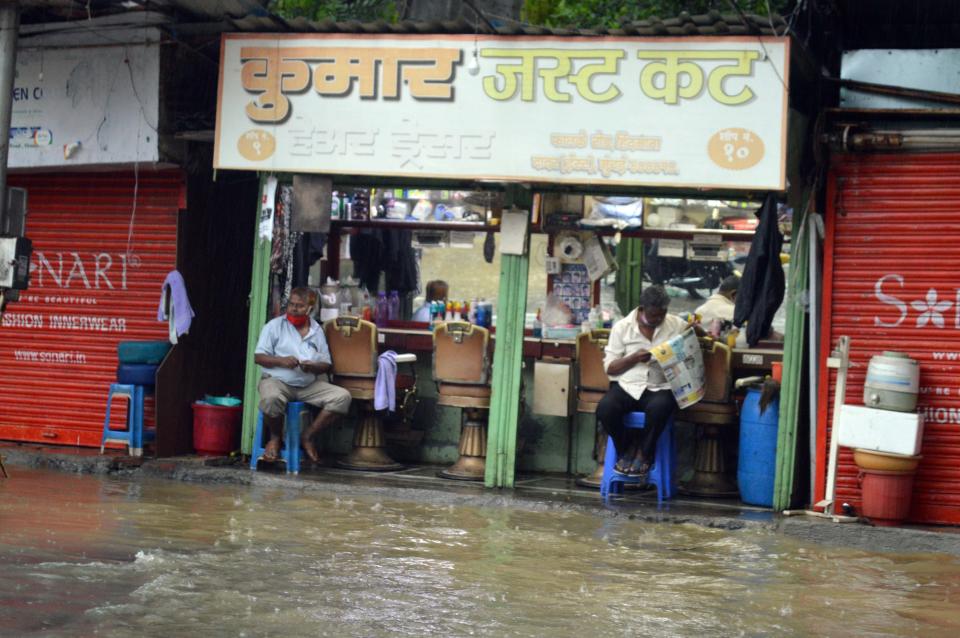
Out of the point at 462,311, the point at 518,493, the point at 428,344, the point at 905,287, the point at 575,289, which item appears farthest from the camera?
the point at 462,311

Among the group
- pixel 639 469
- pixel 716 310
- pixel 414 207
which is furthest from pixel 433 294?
pixel 639 469

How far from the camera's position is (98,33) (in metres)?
11.8

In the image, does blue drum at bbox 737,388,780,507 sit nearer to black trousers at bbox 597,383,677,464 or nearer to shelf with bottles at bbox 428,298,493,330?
black trousers at bbox 597,383,677,464

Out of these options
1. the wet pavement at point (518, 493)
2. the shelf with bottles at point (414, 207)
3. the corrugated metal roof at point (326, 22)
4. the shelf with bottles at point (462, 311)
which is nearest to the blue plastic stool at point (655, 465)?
the wet pavement at point (518, 493)

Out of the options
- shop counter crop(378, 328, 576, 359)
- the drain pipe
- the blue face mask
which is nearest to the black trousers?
the blue face mask

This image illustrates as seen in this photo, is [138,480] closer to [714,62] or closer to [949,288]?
[714,62]

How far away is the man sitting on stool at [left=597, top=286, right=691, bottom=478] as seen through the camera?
1059 centimetres

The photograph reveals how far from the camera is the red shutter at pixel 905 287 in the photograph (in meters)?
10.0

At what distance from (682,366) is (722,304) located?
1.77m

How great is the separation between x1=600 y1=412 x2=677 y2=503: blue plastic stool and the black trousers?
6cm

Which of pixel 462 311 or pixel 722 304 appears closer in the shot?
pixel 722 304

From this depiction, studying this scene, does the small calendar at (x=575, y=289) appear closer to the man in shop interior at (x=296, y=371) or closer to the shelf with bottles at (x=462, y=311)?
the shelf with bottles at (x=462, y=311)

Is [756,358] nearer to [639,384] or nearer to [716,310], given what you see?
[716,310]

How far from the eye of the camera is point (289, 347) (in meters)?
11.5
